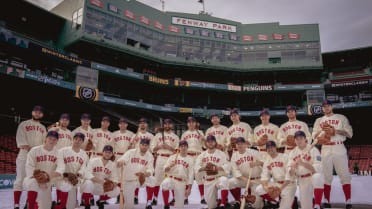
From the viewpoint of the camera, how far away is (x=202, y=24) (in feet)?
125

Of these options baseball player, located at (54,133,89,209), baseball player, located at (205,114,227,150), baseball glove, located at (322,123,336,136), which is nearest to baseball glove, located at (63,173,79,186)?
baseball player, located at (54,133,89,209)

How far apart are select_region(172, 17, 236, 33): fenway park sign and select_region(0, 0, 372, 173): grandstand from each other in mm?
151

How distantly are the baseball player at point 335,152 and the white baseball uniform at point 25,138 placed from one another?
779cm

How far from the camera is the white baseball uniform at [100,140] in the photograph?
30.4 ft

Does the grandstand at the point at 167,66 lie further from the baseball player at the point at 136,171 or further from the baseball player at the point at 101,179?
the baseball player at the point at 136,171

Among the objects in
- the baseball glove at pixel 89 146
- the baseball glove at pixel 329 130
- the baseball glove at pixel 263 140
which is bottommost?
the baseball glove at pixel 89 146

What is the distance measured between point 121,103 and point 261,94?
2014cm

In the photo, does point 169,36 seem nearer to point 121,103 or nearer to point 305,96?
point 121,103

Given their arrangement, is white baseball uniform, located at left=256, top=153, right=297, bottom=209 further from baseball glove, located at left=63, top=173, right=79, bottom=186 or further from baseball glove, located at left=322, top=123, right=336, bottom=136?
baseball glove, located at left=63, top=173, right=79, bottom=186

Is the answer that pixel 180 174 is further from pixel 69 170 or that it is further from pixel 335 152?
pixel 335 152

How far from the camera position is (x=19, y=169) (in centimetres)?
710

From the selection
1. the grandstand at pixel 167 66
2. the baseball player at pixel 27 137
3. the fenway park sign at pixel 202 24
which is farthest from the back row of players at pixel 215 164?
the fenway park sign at pixel 202 24

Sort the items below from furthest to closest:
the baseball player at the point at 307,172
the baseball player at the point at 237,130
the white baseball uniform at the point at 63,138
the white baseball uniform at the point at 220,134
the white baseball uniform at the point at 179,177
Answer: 1. the white baseball uniform at the point at 220,134
2. the baseball player at the point at 237,130
3. the white baseball uniform at the point at 63,138
4. the white baseball uniform at the point at 179,177
5. the baseball player at the point at 307,172

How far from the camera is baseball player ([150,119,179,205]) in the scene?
29.5 feet
